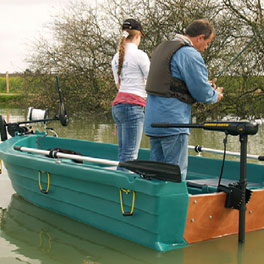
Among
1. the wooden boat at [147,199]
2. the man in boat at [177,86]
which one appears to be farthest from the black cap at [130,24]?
the wooden boat at [147,199]

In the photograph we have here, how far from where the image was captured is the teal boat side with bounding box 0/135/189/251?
3936 millimetres

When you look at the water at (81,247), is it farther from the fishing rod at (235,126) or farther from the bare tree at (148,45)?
the bare tree at (148,45)

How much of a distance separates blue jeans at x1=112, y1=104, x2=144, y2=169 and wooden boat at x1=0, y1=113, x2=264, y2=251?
11.7 inches

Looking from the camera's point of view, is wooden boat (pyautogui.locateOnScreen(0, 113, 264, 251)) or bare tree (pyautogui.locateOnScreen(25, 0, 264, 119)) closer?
wooden boat (pyautogui.locateOnScreen(0, 113, 264, 251))

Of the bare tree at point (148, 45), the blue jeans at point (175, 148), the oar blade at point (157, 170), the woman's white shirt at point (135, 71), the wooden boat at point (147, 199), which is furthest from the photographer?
the bare tree at point (148, 45)

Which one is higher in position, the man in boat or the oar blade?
the man in boat

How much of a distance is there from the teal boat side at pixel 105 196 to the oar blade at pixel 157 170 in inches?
Answer: 2.2

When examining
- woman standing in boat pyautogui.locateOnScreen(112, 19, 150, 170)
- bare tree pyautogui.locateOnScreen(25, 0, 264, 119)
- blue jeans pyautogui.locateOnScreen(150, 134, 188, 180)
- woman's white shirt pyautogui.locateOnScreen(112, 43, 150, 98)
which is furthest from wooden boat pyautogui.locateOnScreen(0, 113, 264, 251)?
bare tree pyautogui.locateOnScreen(25, 0, 264, 119)

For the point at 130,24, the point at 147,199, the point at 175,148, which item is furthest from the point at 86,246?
the point at 130,24

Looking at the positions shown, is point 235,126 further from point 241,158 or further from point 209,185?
point 209,185

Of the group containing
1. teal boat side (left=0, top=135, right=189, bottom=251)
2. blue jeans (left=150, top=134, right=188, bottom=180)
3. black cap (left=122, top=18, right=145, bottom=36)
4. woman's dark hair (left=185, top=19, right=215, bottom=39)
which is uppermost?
black cap (left=122, top=18, right=145, bottom=36)

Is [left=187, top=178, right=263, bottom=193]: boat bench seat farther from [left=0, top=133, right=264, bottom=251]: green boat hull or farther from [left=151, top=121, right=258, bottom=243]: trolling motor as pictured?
[left=151, top=121, right=258, bottom=243]: trolling motor

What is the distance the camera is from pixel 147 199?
398 centimetres

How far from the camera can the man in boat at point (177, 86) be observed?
3.98 meters
